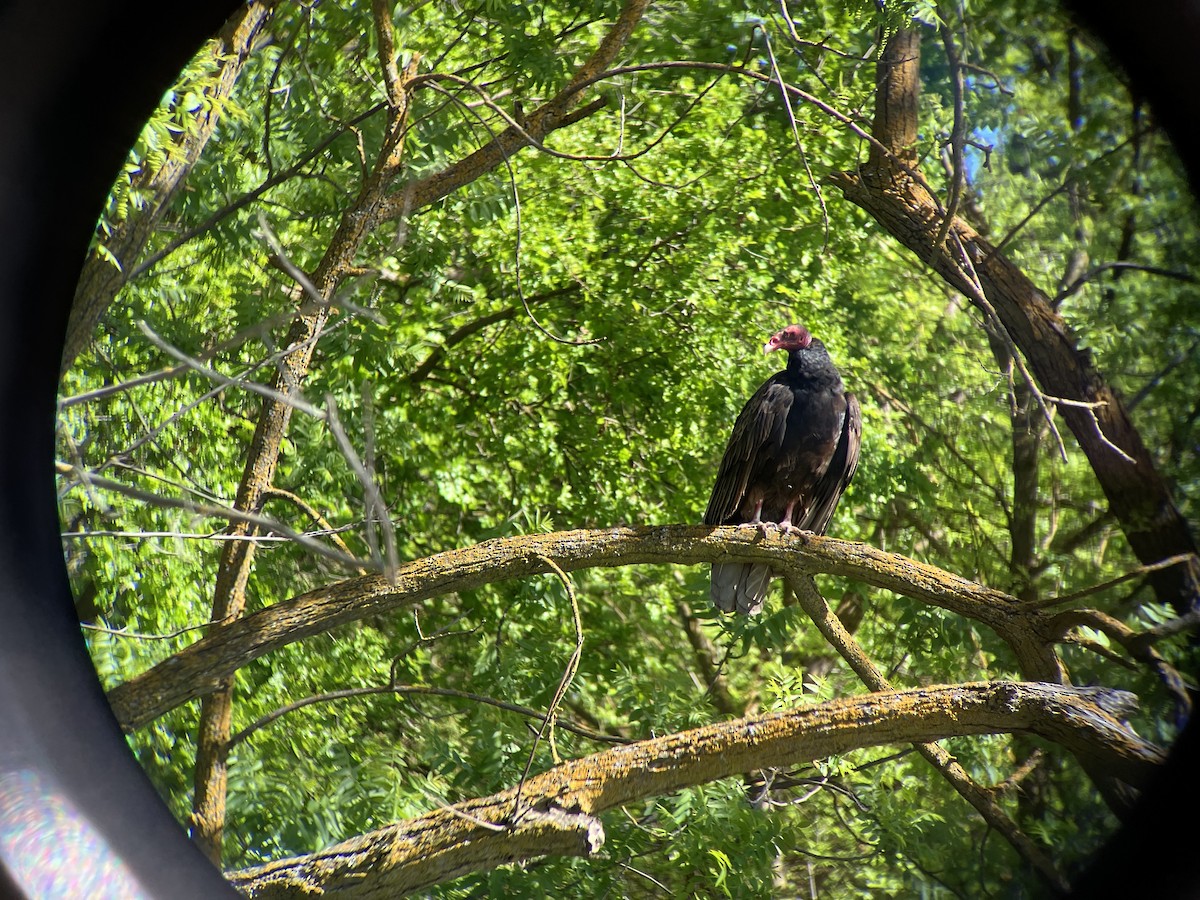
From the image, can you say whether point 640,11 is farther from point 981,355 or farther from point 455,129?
point 981,355

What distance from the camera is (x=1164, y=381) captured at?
322 centimetres

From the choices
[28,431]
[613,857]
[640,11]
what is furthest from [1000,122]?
[28,431]

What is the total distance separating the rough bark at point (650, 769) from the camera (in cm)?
209

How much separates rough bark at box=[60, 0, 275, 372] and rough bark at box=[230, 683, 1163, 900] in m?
1.42

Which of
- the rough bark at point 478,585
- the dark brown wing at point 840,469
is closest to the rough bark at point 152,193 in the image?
the rough bark at point 478,585

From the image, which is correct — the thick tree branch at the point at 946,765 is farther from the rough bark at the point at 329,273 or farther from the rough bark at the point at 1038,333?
the rough bark at the point at 329,273

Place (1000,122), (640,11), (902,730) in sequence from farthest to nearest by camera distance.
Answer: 1. (1000,122)
2. (640,11)
3. (902,730)

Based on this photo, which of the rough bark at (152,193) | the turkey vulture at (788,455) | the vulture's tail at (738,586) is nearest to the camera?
the rough bark at (152,193)

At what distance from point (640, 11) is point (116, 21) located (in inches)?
76.9

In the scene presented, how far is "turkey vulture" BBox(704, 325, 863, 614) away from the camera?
3754mm

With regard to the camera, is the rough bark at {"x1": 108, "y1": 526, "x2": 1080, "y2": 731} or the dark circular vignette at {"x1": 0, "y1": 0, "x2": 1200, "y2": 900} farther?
the rough bark at {"x1": 108, "y1": 526, "x2": 1080, "y2": 731}

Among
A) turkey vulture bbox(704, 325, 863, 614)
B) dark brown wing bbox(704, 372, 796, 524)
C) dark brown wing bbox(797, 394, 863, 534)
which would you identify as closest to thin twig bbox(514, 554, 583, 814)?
turkey vulture bbox(704, 325, 863, 614)

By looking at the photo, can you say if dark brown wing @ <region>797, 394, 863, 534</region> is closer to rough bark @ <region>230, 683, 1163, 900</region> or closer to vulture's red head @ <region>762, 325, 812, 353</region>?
vulture's red head @ <region>762, 325, 812, 353</region>

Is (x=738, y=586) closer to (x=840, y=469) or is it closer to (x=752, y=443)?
(x=752, y=443)
